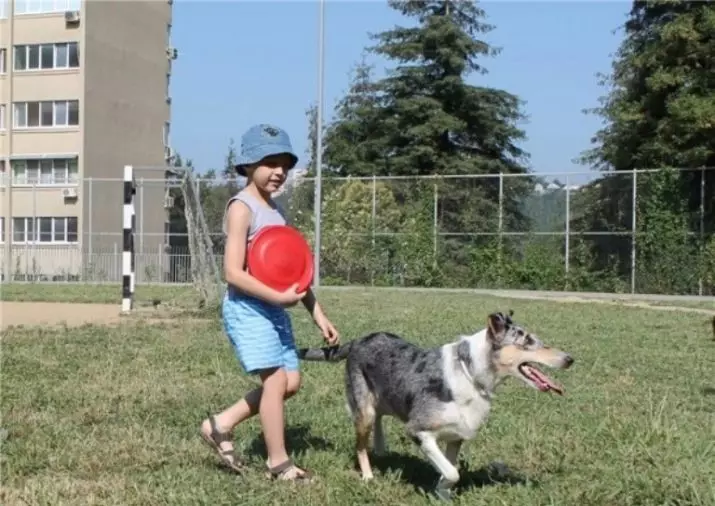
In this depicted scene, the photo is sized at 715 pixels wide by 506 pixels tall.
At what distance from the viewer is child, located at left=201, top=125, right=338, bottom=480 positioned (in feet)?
15.2

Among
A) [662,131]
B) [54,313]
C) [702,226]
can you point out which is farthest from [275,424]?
[662,131]

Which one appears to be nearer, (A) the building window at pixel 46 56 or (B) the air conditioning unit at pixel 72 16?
(B) the air conditioning unit at pixel 72 16

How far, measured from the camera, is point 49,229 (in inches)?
1802

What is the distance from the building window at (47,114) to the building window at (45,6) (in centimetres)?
489

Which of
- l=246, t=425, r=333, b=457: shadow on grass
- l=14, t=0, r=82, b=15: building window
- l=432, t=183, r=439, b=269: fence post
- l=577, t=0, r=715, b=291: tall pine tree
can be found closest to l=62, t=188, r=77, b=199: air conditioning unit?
l=14, t=0, r=82, b=15: building window

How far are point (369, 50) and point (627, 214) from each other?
23668mm

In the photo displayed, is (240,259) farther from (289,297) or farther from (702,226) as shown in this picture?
(702,226)

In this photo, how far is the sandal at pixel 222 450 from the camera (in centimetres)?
478

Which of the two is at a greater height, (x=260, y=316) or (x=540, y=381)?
(x=260, y=316)

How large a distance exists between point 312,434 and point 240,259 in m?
1.57

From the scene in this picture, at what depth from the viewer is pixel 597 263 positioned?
27688mm

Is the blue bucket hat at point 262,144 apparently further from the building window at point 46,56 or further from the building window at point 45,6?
the building window at point 45,6

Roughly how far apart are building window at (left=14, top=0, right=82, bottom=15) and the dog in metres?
47.2

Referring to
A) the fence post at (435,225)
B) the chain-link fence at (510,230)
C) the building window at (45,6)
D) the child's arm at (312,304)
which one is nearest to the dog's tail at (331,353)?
the child's arm at (312,304)
